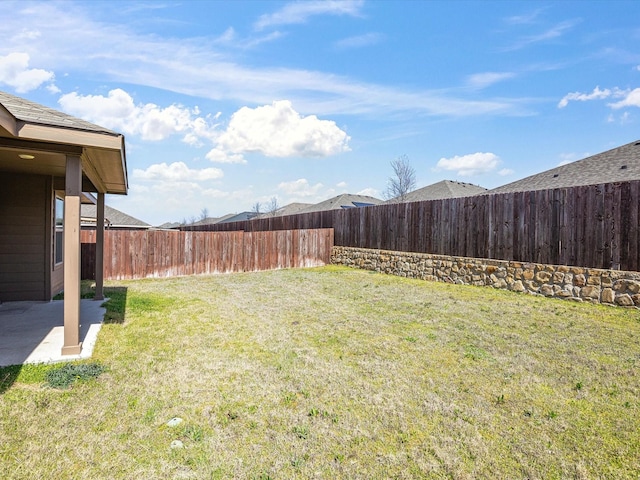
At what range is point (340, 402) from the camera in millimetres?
3090

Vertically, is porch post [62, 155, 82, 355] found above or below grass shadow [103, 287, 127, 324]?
above

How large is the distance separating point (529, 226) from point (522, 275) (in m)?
1.18

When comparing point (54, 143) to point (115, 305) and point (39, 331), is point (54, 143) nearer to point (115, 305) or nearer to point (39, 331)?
point (39, 331)

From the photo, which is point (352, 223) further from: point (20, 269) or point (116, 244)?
point (20, 269)

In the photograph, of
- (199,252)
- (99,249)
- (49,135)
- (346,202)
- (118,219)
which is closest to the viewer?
(49,135)

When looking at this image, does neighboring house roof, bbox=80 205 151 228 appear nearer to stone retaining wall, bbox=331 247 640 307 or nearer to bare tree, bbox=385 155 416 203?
stone retaining wall, bbox=331 247 640 307

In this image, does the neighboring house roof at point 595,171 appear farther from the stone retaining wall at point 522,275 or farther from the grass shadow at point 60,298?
the grass shadow at point 60,298

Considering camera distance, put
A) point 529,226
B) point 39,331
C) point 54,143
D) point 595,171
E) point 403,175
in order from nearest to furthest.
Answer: point 54,143 → point 39,331 → point 529,226 → point 595,171 → point 403,175

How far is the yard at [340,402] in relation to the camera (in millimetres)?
2270

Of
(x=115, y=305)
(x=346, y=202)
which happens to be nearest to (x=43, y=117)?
(x=115, y=305)

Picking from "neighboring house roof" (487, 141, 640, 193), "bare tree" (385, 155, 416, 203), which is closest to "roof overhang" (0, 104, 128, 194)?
"neighboring house roof" (487, 141, 640, 193)

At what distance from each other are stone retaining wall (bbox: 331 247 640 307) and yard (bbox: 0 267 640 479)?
1.16 metres

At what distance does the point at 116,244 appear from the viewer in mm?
11344

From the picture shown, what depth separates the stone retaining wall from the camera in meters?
6.70
